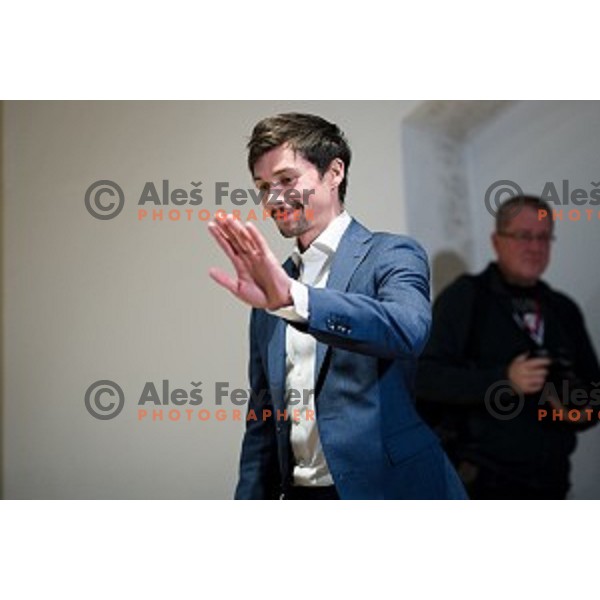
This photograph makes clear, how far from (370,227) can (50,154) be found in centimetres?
93

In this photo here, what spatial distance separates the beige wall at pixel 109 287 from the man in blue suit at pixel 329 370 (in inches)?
7.9

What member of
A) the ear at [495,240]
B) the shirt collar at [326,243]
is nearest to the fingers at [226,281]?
the shirt collar at [326,243]

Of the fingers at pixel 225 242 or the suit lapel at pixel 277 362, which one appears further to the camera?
the suit lapel at pixel 277 362

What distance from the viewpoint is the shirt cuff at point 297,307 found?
179 centimetres

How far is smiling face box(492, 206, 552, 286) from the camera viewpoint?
8.65 ft

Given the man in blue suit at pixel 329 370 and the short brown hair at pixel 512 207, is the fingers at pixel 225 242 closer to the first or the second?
the man in blue suit at pixel 329 370

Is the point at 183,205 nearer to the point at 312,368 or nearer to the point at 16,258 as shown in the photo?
the point at 16,258

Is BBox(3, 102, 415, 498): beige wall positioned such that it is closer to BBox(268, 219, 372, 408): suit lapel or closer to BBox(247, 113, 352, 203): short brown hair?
BBox(247, 113, 352, 203): short brown hair

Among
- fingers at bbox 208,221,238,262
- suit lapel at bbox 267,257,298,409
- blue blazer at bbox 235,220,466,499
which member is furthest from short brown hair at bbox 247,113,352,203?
fingers at bbox 208,221,238,262

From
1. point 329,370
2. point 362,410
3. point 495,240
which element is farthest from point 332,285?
point 495,240

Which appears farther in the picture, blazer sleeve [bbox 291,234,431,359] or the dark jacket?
the dark jacket

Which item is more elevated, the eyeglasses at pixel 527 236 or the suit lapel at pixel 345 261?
the eyeglasses at pixel 527 236

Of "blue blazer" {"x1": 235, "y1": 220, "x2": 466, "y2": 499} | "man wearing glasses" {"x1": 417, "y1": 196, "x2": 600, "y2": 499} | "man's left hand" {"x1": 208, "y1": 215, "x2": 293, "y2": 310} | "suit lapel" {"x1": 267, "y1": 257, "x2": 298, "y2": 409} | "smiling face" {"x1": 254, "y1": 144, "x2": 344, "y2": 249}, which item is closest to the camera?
"man's left hand" {"x1": 208, "y1": 215, "x2": 293, "y2": 310}
